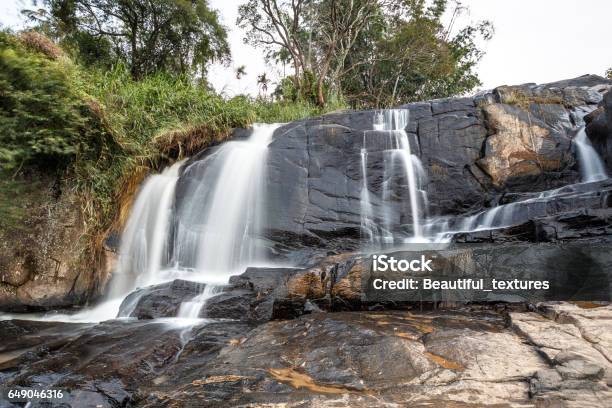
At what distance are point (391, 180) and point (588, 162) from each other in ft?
11.4

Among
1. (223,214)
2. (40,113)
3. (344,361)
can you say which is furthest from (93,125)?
(344,361)

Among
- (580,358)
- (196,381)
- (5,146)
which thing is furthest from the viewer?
(5,146)

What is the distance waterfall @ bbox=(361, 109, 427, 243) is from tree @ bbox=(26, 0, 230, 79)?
8.24 meters

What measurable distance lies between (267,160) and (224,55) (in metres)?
8.72

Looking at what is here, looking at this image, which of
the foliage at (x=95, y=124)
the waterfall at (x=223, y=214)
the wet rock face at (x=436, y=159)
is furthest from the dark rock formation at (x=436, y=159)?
the foliage at (x=95, y=124)

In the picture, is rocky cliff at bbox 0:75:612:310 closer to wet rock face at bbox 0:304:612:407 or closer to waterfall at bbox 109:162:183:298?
waterfall at bbox 109:162:183:298

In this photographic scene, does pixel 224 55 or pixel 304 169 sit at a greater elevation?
pixel 224 55

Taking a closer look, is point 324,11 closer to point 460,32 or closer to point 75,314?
point 460,32

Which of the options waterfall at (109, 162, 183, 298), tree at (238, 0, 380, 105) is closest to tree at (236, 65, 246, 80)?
tree at (238, 0, 380, 105)

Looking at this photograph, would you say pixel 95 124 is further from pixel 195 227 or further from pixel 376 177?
pixel 376 177

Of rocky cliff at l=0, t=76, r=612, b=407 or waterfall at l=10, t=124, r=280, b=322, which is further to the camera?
waterfall at l=10, t=124, r=280, b=322

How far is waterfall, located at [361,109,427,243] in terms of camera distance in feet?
21.1

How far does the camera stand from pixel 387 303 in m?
3.97

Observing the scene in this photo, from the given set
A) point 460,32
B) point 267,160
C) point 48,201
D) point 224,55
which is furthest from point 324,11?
point 48,201
